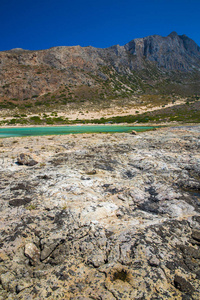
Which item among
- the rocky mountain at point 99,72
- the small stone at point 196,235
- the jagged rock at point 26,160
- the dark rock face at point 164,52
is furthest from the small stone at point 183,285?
the dark rock face at point 164,52

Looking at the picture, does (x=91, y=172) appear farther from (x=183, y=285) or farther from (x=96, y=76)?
(x=96, y=76)

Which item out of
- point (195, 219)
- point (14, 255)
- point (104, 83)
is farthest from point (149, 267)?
point (104, 83)

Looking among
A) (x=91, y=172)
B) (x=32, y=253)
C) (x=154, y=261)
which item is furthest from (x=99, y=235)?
(x=91, y=172)

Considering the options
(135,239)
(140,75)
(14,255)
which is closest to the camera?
(14,255)

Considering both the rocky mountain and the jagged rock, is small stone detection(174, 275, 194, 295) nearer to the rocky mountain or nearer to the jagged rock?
the jagged rock

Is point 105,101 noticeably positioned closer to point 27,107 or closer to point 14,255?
point 27,107

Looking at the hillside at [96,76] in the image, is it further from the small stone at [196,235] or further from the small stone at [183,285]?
the small stone at [183,285]

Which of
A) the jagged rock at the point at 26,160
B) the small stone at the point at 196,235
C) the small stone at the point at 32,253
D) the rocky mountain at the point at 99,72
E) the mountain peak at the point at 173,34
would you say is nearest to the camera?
the small stone at the point at 32,253
